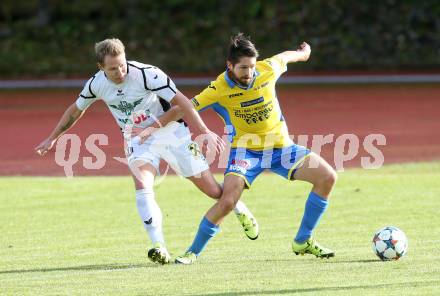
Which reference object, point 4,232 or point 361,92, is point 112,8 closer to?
point 361,92

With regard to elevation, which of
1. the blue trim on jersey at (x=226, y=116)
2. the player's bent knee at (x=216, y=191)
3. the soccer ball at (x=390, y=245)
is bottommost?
the soccer ball at (x=390, y=245)

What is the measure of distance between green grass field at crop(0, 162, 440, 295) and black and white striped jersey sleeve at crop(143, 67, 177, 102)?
161 centimetres

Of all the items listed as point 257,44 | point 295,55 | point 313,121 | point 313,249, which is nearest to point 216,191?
point 313,249

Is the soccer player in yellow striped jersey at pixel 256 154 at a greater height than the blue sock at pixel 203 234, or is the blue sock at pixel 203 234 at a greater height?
the soccer player in yellow striped jersey at pixel 256 154

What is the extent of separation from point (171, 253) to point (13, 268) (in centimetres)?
162

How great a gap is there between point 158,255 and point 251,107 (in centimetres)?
166

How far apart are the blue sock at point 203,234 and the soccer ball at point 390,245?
1.52 meters

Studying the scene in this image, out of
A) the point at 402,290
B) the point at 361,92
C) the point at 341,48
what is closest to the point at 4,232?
the point at 402,290

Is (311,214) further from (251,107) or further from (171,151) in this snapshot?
(171,151)

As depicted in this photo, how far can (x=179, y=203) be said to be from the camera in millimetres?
12961

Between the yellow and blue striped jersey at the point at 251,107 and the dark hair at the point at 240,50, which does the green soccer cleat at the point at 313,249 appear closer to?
the yellow and blue striped jersey at the point at 251,107

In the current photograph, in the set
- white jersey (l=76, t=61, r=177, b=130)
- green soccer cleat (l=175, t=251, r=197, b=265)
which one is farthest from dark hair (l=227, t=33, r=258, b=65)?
green soccer cleat (l=175, t=251, r=197, b=265)

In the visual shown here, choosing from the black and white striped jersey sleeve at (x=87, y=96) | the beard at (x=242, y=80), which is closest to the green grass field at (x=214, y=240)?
the black and white striped jersey sleeve at (x=87, y=96)

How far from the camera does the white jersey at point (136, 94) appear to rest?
879cm
